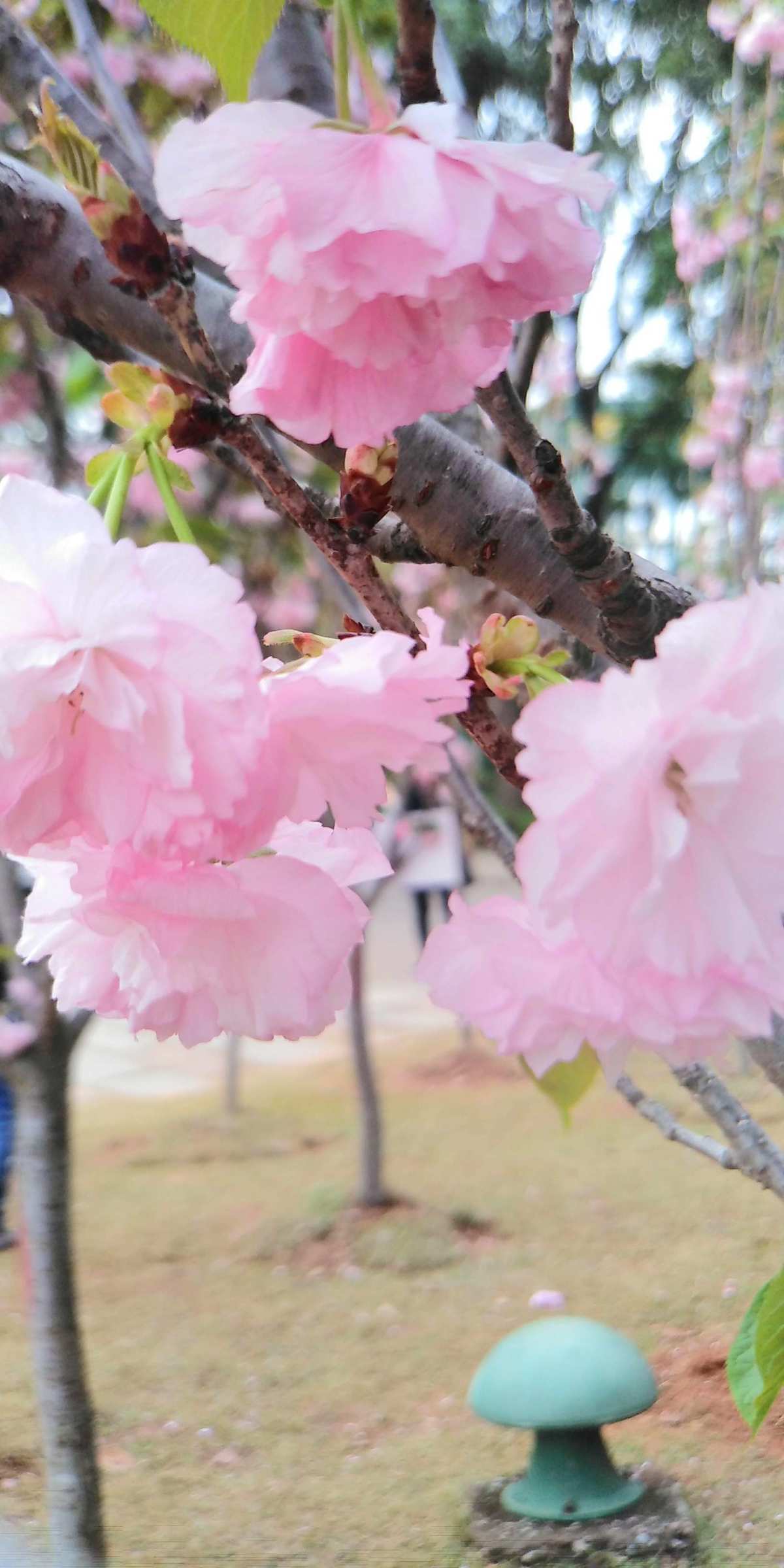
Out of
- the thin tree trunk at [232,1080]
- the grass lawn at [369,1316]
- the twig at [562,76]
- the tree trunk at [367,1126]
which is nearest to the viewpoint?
the twig at [562,76]

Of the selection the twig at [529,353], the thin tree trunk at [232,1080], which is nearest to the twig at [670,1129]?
the twig at [529,353]

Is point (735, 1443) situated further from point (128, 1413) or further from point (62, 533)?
point (62, 533)

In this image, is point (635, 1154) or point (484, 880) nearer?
point (635, 1154)

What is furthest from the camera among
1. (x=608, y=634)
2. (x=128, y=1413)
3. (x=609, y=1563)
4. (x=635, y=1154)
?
(x=635, y=1154)

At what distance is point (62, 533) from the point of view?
0.78 feet

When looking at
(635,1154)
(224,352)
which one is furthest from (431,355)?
(635,1154)

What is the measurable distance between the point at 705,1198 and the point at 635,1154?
388 mm

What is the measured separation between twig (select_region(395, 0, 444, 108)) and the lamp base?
148 centimetres

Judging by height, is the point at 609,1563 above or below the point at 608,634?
below

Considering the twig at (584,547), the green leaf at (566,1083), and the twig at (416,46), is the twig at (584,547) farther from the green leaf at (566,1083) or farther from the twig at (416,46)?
the green leaf at (566,1083)

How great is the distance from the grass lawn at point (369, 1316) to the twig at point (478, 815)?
0.93m

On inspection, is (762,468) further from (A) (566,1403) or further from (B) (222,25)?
(B) (222,25)

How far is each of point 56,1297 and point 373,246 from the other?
1207 mm

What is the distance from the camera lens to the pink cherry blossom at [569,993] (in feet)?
0.77
